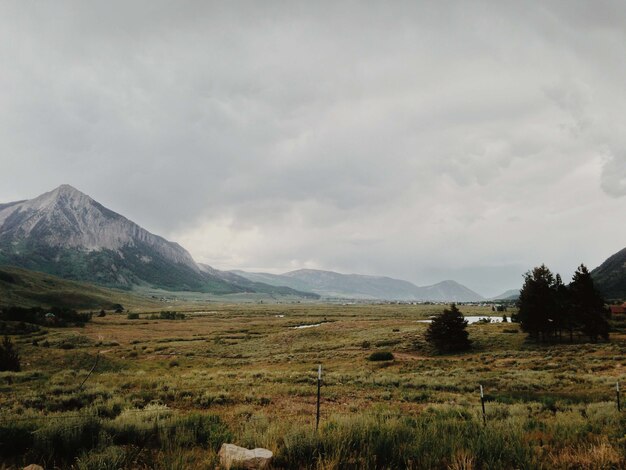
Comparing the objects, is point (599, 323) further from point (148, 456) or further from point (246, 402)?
point (148, 456)

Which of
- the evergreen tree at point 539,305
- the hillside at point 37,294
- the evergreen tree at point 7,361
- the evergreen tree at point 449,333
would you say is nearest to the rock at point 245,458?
the evergreen tree at point 7,361

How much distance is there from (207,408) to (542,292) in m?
47.2

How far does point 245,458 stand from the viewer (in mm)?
6535

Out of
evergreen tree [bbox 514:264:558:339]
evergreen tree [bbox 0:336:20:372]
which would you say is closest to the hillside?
evergreen tree [bbox 0:336:20:372]

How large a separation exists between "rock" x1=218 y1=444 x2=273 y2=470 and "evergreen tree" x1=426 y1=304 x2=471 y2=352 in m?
43.8

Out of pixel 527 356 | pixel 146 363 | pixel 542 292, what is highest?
pixel 542 292

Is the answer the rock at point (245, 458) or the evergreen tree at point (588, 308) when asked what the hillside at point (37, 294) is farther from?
the evergreen tree at point (588, 308)

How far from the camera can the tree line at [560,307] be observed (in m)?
43.2

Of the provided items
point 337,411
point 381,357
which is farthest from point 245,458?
Answer: point 381,357

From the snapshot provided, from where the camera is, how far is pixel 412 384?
24688mm

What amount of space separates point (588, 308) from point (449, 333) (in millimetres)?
16946

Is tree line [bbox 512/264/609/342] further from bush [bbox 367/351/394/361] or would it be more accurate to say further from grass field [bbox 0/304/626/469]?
bush [bbox 367/351/394/361]

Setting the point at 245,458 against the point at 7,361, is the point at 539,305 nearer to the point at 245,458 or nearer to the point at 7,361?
the point at 245,458

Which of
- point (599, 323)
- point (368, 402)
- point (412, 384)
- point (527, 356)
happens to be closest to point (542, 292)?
point (599, 323)
